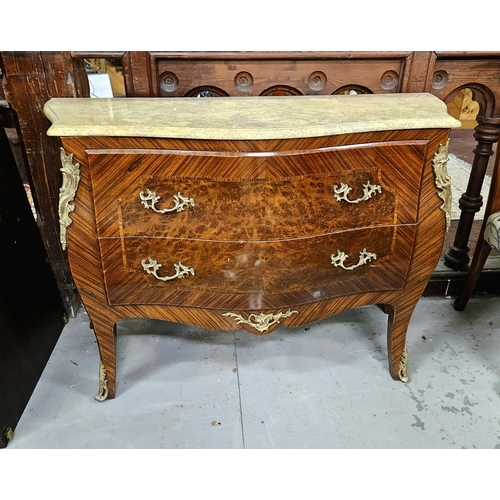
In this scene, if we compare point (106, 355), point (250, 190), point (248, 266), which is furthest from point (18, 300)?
point (250, 190)

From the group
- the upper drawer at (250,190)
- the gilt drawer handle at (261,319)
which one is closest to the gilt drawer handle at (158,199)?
the upper drawer at (250,190)

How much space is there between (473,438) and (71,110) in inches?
67.6

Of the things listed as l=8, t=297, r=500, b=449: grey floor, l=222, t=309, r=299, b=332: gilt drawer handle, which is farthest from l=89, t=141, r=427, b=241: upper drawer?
l=8, t=297, r=500, b=449: grey floor

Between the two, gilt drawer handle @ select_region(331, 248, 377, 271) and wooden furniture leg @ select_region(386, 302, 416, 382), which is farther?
wooden furniture leg @ select_region(386, 302, 416, 382)

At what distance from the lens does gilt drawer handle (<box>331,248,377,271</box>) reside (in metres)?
1.43

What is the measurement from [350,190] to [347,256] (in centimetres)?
22

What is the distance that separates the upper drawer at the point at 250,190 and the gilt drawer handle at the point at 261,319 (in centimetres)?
30

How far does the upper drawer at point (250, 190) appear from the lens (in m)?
1.26

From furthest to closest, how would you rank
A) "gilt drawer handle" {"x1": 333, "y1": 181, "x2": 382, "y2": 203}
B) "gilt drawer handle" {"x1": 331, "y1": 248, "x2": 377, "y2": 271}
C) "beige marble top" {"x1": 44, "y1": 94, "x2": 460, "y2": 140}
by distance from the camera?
1. "gilt drawer handle" {"x1": 331, "y1": 248, "x2": 377, "y2": 271}
2. "gilt drawer handle" {"x1": 333, "y1": 181, "x2": 382, "y2": 203}
3. "beige marble top" {"x1": 44, "y1": 94, "x2": 460, "y2": 140}

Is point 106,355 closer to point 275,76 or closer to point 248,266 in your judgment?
point 248,266

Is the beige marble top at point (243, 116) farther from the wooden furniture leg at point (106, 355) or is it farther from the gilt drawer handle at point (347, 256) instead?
the wooden furniture leg at point (106, 355)

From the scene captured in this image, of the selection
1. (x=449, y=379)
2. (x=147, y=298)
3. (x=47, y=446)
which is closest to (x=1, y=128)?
(x=147, y=298)

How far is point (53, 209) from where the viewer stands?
1898mm

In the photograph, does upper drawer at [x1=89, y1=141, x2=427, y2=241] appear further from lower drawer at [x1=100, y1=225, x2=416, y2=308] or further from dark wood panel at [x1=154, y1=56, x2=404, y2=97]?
dark wood panel at [x1=154, y1=56, x2=404, y2=97]
